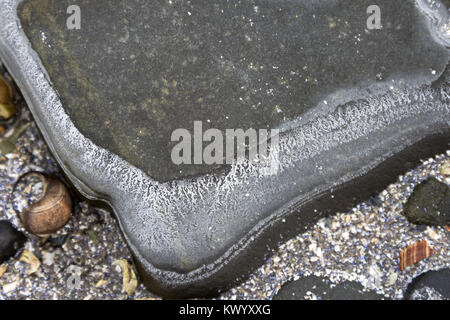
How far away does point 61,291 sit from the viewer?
3166 millimetres

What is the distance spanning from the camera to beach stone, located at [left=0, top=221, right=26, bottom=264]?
3.10m

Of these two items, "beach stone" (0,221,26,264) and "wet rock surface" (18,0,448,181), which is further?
"beach stone" (0,221,26,264)

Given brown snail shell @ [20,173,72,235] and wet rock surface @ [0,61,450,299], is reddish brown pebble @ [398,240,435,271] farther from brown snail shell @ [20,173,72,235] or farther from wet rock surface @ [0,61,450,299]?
brown snail shell @ [20,173,72,235]

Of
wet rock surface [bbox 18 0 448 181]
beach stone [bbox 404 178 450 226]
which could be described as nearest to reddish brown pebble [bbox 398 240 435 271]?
beach stone [bbox 404 178 450 226]

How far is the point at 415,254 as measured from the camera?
3.01 m

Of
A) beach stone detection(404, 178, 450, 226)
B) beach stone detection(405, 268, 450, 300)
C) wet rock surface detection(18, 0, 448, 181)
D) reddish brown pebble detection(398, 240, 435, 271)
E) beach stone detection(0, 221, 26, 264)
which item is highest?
wet rock surface detection(18, 0, 448, 181)

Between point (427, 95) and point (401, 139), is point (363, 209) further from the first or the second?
point (427, 95)

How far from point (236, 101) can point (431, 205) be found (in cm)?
184

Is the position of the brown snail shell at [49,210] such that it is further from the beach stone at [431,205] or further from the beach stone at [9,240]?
the beach stone at [431,205]

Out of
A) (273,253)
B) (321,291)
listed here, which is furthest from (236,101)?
(321,291)

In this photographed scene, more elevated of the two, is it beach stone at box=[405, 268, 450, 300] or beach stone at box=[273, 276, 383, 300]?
beach stone at box=[405, 268, 450, 300]

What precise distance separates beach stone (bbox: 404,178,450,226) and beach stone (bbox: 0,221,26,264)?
11.0ft

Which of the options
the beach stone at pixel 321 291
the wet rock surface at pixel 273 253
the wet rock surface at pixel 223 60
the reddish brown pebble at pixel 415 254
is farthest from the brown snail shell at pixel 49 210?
the reddish brown pebble at pixel 415 254
